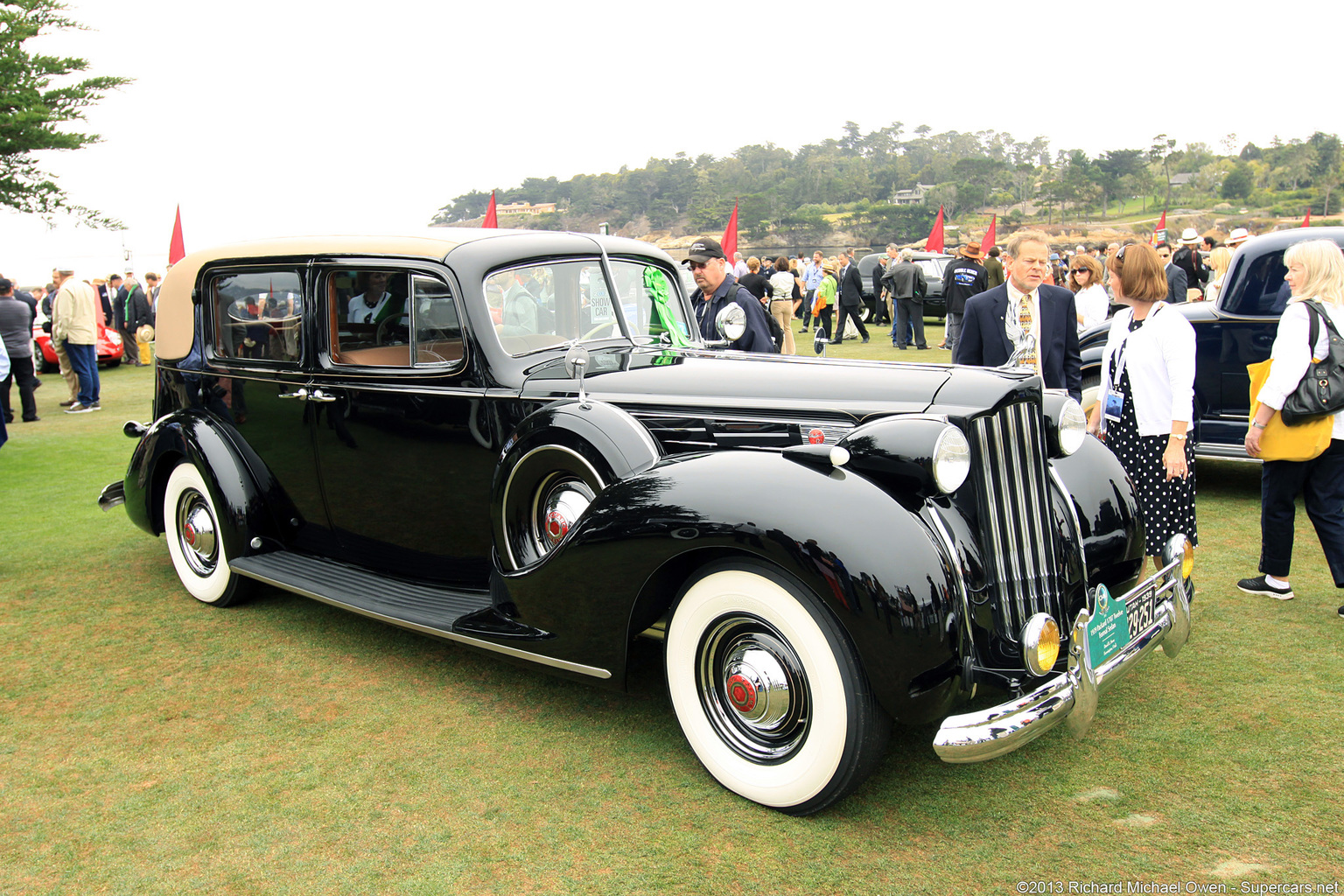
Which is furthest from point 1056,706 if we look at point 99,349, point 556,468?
point 99,349

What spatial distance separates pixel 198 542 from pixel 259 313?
129cm

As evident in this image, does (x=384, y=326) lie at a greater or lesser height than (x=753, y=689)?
greater

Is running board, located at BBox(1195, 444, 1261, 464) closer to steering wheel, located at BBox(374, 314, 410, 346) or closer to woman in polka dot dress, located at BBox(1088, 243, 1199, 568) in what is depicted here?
woman in polka dot dress, located at BBox(1088, 243, 1199, 568)

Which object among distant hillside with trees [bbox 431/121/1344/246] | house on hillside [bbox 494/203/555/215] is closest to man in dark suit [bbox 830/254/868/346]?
house on hillside [bbox 494/203/555/215]

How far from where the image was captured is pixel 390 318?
4047 millimetres

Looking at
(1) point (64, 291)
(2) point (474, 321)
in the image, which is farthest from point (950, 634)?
(1) point (64, 291)

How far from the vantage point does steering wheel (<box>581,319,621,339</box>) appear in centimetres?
408

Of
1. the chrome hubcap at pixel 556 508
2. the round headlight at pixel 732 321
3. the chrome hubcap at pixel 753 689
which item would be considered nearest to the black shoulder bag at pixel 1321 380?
the round headlight at pixel 732 321

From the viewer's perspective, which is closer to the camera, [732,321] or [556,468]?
[556,468]

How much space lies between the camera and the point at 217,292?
188 inches

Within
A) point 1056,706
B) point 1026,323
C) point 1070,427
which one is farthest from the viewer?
point 1026,323

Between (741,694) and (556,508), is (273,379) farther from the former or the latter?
(741,694)

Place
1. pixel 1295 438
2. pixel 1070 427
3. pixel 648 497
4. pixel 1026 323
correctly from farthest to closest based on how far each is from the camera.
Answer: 1. pixel 1026 323
2. pixel 1295 438
3. pixel 1070 427
4. pixel 648 497

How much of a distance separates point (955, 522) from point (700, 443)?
99 centimetres
